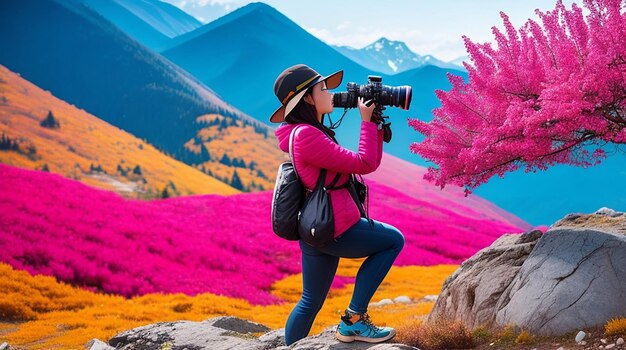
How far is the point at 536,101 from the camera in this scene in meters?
6.93

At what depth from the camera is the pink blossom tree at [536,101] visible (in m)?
6.21

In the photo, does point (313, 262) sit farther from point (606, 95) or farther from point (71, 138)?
point (71, 138)

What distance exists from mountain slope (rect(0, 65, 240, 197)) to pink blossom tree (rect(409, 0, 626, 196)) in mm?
76152

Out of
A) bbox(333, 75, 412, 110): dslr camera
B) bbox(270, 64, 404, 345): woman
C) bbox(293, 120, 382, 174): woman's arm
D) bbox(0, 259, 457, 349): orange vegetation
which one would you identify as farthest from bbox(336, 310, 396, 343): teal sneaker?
bbox(0, 259, 457, 349): orange vegetation

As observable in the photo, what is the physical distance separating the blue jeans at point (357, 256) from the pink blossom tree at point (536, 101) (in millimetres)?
1875

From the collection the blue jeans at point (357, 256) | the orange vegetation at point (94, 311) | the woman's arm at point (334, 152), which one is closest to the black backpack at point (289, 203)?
the woman's arm at point (334, 152)

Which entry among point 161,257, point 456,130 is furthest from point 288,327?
point 161,257

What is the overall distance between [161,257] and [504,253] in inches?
578

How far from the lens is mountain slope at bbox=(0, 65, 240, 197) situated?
275 ft

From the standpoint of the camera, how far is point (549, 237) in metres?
7.74

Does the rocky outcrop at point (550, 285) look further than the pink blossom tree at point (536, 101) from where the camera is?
Yes

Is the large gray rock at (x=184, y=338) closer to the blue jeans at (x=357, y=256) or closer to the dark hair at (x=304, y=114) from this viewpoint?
the blue jeans at (x=357, y=256)

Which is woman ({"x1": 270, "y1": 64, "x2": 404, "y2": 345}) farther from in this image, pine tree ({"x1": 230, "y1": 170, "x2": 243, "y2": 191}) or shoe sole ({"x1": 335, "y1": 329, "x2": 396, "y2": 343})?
pine tree ({"x1": 230, "y1": 170, "x2": 243, "y2": 191})

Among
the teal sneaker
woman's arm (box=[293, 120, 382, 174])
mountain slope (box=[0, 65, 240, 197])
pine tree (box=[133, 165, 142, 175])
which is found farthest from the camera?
pine tree (box=[133, 165, 142, 175])
